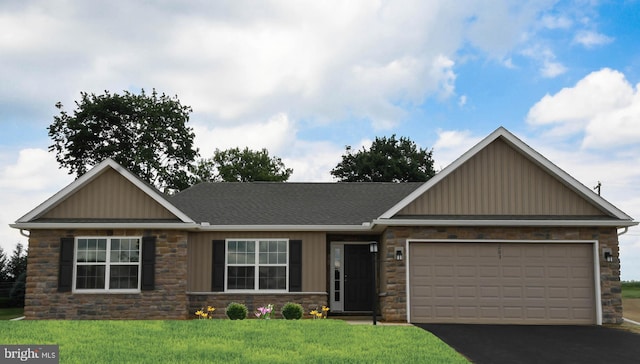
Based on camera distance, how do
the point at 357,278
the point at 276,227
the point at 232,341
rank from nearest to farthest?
the point at 232,341 < the point at 276,227 < the point at 357,278

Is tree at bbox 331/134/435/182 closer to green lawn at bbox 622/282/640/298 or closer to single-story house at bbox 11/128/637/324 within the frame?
green lawn at bbox 622/282/640/298

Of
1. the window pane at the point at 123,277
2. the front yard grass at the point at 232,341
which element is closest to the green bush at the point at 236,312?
the front yard grass at the point at 232,341

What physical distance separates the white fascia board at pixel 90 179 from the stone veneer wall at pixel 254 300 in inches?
92.0

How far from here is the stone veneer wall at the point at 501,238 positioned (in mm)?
17656

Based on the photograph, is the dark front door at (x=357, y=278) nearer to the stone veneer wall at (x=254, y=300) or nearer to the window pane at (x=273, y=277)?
the stone veneer wall at (x=254, y=300)

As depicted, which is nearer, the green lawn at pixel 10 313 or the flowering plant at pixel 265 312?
the flowering plant at pixel 265 312

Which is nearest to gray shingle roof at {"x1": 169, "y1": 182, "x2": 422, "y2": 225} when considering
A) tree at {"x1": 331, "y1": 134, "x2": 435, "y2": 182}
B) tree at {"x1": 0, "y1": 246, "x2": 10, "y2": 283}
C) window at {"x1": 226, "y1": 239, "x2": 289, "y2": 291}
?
window at {"x1": 226, "y1": 239, "x2": 289, "y2": 291}

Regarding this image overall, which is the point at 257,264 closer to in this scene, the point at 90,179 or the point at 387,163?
the point at 90,179

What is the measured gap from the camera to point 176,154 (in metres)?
39.2

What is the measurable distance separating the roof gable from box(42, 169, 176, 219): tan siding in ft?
22.0

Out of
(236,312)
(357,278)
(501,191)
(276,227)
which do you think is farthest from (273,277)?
(501,191)

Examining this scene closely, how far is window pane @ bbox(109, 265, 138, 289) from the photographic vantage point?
61.2 feet

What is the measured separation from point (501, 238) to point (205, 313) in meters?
8.10

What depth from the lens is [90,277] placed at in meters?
18.7
